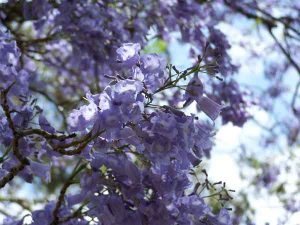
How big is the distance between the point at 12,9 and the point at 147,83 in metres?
2.53

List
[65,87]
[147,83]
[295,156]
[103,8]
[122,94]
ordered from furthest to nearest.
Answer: [295,156]
[65,87]
[103,8]
[147,83]
[122,94]

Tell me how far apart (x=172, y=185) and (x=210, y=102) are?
0.32 metres

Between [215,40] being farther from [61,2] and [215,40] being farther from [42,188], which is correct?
[42,188]

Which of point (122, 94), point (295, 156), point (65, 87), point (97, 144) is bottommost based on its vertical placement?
point (295, 156)

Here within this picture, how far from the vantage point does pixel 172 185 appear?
202 cm

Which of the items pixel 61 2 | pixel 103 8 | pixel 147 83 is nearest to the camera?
pixel 147 83

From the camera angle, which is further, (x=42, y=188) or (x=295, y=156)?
(x=42, y=188)

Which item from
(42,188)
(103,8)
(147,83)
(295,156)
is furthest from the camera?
(42,188)

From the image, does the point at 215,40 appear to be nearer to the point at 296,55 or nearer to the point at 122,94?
the point at 122,94

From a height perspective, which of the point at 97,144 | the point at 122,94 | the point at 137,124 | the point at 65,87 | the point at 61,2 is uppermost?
the point at 122,94

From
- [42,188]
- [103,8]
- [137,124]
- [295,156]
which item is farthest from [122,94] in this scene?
[42,188]

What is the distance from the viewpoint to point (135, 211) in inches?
78.7

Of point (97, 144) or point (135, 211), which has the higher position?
point (97, 144)

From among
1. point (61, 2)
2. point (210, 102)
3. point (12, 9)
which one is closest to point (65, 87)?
point (12, 9)
